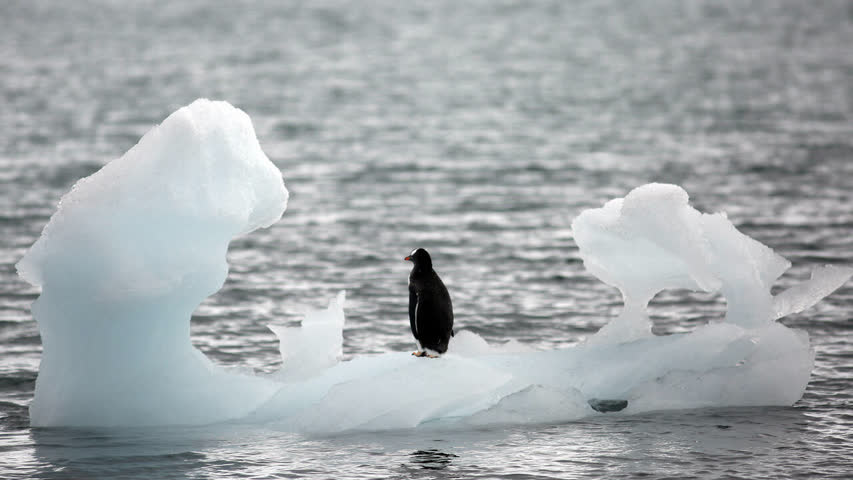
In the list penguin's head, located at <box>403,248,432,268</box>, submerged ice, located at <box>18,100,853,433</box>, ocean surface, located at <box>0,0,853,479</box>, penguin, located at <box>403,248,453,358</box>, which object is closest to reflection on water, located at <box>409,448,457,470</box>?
ocean surface, located at <box>0,0,853,479</box>

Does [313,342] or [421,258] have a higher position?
[421,258]

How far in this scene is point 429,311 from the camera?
431 inches

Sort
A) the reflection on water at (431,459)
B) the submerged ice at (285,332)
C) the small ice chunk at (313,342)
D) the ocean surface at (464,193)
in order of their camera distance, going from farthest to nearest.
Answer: the small ice chunk at (313,342)
the submerged ice at (285,332)
the ocean surface at (464,193)
the reflection on water at (431,459)

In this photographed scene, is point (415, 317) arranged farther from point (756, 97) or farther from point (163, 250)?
point (756, 97)

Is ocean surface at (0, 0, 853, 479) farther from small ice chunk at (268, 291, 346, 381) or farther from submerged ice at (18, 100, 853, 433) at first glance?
small ice chunk at (268, 291, 346, 381)

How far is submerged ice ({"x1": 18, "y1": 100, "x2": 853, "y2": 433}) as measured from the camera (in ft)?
34.5

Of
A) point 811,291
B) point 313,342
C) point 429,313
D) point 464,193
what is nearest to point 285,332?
point 313,342

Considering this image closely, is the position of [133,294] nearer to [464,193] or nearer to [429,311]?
[429,311]

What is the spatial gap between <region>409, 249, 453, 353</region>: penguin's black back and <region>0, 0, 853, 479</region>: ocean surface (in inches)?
41.5

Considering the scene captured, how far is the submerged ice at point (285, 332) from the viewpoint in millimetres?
10516

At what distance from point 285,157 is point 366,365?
65.1 ft

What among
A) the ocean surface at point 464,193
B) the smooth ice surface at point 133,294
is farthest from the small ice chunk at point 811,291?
the smooth ice surface at point 133,294

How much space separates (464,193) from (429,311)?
562 inches

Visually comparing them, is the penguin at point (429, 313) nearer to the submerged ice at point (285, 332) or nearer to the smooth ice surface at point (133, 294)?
the submerged ice at point (285, 332)
